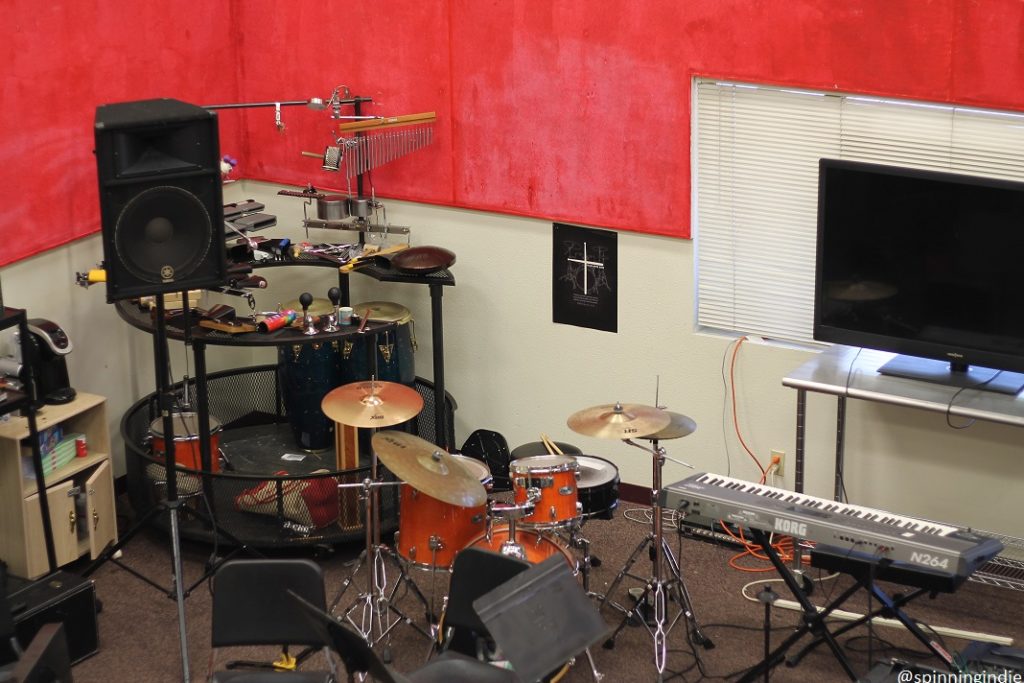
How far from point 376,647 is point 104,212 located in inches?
82.2

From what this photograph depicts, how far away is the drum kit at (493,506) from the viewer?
212 inches

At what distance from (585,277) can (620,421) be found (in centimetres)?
155

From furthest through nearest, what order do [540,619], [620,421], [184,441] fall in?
[184,441], [620,421], [540,619]

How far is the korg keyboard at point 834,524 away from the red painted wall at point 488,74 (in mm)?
1649

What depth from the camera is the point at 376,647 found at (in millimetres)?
5691

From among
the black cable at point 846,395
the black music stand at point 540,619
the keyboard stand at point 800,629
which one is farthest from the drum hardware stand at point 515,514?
the black cable at point 846,395

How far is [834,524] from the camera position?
4977 mm

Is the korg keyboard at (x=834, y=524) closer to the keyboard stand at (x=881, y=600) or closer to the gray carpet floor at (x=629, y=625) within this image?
the keyboard stand at (x=881, y=600)

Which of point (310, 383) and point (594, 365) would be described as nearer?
point (310, 383)

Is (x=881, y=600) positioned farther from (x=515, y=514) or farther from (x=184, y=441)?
(x=184, y=441)

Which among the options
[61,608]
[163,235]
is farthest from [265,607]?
[163,235]

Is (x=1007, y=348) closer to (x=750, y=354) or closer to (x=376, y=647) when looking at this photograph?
(x=750, y=354)

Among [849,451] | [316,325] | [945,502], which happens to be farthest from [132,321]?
[945,502]

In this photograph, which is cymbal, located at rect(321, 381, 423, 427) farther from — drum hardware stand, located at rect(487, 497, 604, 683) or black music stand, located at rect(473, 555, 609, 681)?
black music stand, located at rect(473, 555, 609, 681)
